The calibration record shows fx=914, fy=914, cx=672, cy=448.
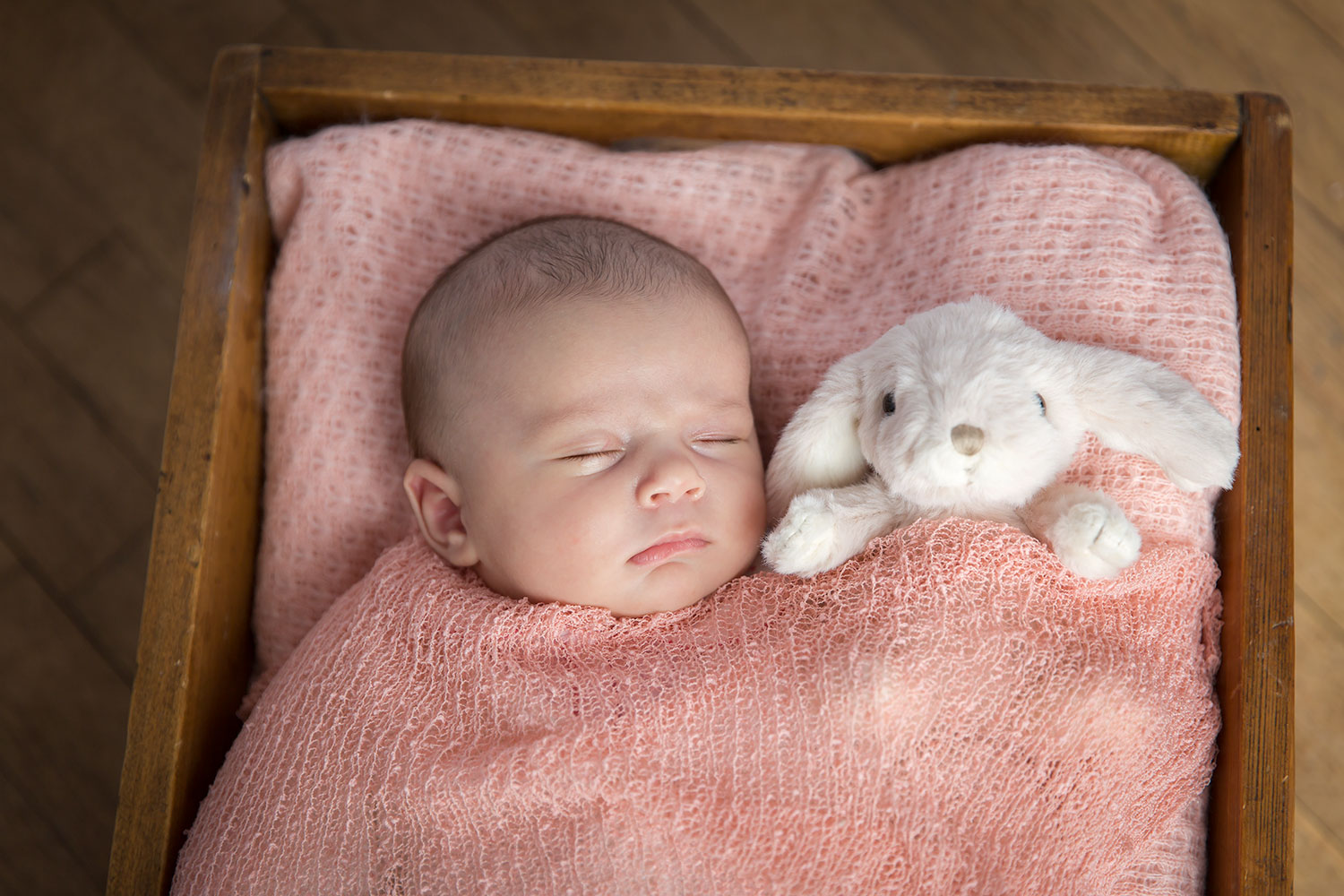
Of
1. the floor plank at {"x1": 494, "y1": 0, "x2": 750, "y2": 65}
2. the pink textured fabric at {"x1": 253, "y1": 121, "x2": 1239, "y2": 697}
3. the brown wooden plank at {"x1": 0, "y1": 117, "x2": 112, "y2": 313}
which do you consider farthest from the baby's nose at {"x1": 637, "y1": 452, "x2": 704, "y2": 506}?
the brown wooden plank at {"x1": 0, "y1": 117, "x2": 112, "y2": 313}

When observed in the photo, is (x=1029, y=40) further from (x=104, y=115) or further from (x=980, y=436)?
(x=104, y=115)

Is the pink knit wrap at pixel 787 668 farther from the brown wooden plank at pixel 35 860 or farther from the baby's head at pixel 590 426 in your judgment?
the brown wooden plank at pixel 35 860

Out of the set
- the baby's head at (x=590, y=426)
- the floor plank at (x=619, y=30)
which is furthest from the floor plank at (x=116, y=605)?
the floor plank at (x=619, y=30)

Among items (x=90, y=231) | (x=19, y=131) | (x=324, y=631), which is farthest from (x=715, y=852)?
(x=19, y=131)

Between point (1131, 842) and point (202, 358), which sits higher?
point (202, 358)

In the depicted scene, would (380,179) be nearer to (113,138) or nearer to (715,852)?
(113,138)

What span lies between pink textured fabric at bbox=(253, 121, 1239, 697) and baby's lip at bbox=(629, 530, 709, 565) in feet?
0.78

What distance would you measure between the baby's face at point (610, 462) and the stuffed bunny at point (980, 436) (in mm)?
73

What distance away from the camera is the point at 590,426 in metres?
0.86

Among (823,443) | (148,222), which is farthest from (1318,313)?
Answer: (148,222)

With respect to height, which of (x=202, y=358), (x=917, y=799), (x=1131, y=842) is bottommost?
(x=1131, y=842)

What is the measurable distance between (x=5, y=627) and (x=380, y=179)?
934 millimetres

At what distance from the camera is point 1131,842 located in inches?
32.5

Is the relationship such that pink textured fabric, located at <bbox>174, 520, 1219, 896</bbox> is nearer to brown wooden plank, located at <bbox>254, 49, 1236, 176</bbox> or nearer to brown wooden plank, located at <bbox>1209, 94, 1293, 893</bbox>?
brown wooden plank, located at <bbox>1209, 94, 1293, 893</bbox>
